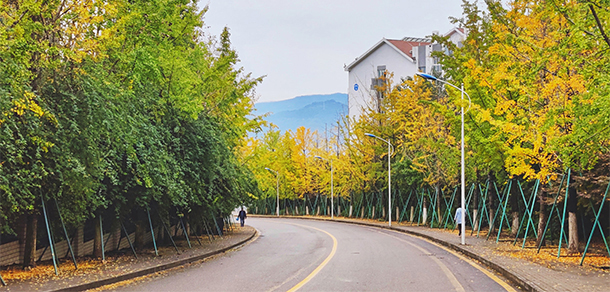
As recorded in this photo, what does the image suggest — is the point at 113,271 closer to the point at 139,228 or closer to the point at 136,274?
the point at 136,274

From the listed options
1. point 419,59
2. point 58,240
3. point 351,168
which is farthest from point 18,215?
point 419,59

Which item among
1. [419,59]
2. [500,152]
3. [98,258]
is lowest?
[98,258]

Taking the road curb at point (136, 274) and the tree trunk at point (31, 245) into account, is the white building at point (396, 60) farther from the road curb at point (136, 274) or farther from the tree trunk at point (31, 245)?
the tree trunk at point (31, 245)

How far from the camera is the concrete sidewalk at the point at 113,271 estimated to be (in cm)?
1109

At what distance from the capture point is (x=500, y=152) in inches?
805

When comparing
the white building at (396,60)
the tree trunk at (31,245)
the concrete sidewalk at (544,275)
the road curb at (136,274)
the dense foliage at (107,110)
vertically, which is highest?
the white building at (396,60)

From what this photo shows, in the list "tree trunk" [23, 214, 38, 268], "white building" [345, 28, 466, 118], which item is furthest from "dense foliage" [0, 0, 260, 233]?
"white building" [345, 28, 466, 118]

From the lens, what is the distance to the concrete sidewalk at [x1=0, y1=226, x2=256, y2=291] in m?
11.1

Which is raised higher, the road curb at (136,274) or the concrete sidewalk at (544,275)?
the concrete sidewalk at (544,275)

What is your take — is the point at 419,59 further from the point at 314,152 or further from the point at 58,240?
the point at 58,240

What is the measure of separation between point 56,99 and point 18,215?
3382mm

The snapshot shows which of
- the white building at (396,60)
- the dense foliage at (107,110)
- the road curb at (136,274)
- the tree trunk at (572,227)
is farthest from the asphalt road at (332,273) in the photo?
the white building at (396,60)

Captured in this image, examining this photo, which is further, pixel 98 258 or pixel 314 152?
pixel 314 152

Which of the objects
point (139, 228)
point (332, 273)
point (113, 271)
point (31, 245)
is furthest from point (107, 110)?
point (139, 228)
